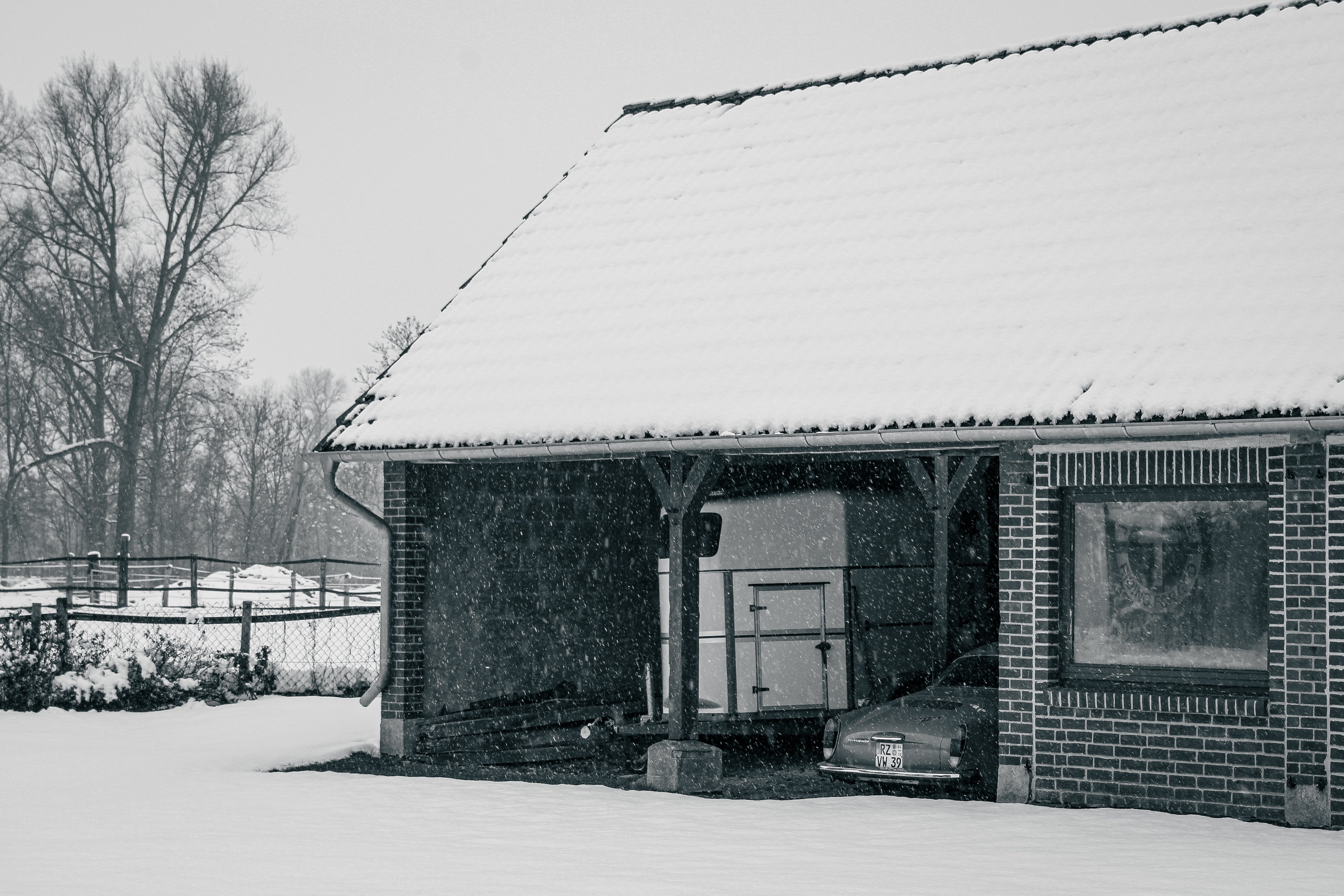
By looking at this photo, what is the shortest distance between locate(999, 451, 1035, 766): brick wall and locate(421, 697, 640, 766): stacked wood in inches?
172

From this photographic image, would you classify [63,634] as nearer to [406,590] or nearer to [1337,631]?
[406,590]

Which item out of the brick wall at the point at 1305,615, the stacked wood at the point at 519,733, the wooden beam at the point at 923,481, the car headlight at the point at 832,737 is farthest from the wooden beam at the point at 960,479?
the brick wall at the point at 1305,615

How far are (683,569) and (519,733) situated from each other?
329 cm

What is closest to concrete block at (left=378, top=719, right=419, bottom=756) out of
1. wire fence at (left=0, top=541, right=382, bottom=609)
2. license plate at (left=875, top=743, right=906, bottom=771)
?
license plate at (left=875, top=743, right=906, bottom=771)

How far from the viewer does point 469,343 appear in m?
14.6

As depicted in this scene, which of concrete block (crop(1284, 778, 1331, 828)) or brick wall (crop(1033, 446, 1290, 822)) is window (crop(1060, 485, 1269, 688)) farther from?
concrete block (crop(1284, 778, 1331, 828))

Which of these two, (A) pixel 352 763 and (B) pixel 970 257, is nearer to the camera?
(B) pixel 970 257

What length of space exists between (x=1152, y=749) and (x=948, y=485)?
15.0ft

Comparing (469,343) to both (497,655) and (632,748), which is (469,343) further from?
(632,748)

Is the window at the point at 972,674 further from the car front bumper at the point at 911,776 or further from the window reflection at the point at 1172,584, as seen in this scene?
the window reflection at the point at 1172,584

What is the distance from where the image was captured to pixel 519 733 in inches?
587

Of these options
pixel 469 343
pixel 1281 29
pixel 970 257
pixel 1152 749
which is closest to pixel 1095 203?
pixel 970 257

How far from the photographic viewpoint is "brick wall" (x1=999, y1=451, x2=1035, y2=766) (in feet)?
36.3

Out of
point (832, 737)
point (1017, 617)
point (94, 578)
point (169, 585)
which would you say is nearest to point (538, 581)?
point (832, 737)
